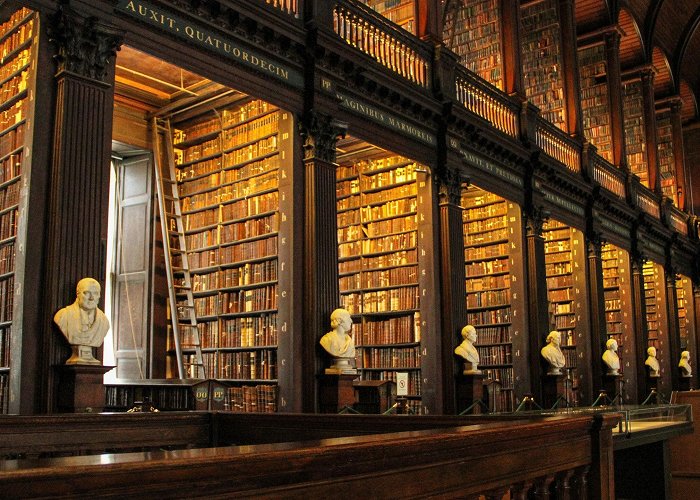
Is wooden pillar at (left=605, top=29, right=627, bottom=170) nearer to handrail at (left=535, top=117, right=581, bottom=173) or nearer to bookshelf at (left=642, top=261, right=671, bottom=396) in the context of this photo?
handrail at (left=535, top=117, right=581, bottom=173)

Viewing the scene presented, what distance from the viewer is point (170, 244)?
8.37 m

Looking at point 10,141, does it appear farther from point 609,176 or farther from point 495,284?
point 609,176

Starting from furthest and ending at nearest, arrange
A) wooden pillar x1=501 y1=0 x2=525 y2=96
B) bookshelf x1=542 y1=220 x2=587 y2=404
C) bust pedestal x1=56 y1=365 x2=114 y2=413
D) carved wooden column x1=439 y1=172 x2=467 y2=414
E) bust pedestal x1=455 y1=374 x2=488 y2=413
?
bookshelf x1=542 y1=220 x2=587 y2=404, wooden pillar x1=501 y1=0 x2=525 y2=96, carved wooden column x1=439 y1=172 x2=467 y2=414, bust pedestal x1=455 y1=374 x2=488 y2=413, bust pedestal x1=56 y1=365 x2=114 y2=413

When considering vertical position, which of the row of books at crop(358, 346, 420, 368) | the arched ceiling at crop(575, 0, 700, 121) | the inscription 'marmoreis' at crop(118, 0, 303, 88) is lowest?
the row of books at crop(358, 346, 420, 368)

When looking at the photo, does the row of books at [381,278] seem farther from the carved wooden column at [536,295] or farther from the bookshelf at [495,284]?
the carved wooden column at [536,295]

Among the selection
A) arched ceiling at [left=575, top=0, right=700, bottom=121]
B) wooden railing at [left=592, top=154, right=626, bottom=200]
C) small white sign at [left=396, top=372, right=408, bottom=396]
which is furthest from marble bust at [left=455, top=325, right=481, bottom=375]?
arched ceiling at [left=575, top=0, right=700, bottom=121]

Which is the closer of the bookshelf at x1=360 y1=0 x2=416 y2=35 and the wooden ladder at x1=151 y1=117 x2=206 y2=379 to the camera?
the wooden ladder at x1=151 y1=117 x2=206 y2=379

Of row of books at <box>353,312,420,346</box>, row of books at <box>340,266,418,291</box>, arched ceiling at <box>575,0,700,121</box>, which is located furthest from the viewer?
arched ceiling at <box>575,0,700,121</box>

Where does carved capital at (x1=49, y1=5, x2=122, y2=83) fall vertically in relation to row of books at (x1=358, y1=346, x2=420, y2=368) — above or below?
above

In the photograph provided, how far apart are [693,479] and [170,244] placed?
563 cm

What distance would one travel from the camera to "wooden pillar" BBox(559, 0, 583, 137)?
12.3 meters

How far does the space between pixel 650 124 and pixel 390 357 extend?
988cm

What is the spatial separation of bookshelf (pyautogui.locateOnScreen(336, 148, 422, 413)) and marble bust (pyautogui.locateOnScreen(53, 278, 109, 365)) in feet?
15.0

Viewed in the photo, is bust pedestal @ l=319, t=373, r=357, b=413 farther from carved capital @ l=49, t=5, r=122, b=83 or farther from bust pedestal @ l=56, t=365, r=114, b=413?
carved capital @ l=49, t=5, r=122, b=83
